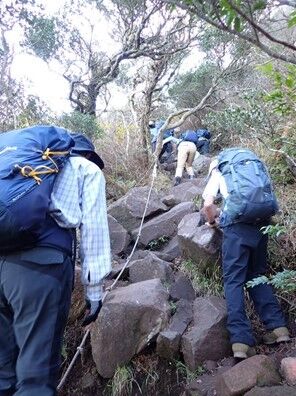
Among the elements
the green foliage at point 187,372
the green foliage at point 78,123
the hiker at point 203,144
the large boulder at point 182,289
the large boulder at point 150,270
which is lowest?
the green foliage at point 187,372

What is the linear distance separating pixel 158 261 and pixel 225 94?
7475 mm

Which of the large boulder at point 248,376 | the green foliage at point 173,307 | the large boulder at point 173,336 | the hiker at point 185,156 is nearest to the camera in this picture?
A: the large boulder at point 248,376

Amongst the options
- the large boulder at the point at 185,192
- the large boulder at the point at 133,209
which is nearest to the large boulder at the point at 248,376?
the large boulder at the point at 133,209

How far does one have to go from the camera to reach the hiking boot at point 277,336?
314cm

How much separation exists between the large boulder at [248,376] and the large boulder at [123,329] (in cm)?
73

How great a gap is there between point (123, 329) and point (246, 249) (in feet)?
4.00

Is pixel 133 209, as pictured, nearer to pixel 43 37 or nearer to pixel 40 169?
pixel 40 169

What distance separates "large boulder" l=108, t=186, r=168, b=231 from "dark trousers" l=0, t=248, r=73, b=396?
3.66 m

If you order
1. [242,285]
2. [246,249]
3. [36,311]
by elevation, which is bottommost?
[242,285]

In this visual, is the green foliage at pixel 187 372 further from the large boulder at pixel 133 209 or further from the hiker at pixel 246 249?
the large boulder at pixel 133 209

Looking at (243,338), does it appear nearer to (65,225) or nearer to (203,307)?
(203,307)

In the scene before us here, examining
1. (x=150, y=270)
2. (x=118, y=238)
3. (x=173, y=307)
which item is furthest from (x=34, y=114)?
(x=173, y=307)

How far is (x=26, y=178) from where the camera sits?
203 centimetres

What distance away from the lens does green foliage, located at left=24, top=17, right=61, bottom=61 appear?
367 inches
